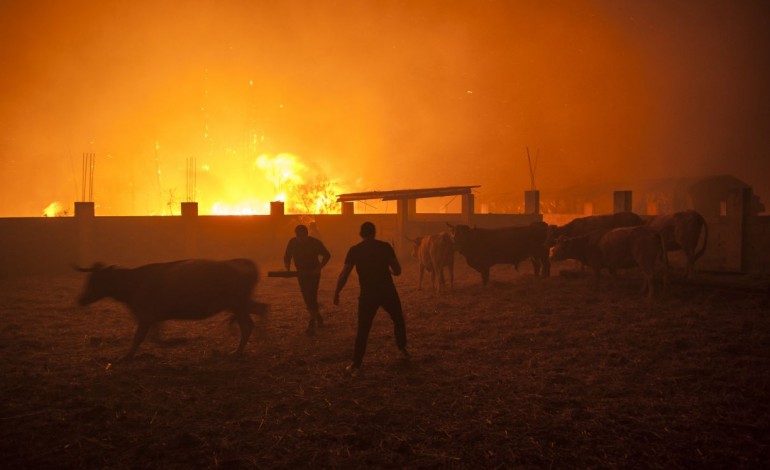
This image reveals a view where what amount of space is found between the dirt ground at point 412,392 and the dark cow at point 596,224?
5.56m

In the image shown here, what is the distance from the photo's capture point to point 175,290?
7859 millimetres

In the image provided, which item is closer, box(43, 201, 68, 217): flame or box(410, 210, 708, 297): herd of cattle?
box(410, 210, 708, 297): herd of cattle

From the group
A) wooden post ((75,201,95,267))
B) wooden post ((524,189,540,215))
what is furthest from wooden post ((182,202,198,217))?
wooden post ((524,189,540,215))

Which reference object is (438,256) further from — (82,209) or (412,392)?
(82,209)

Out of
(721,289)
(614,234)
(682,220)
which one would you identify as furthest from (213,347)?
(682,220)

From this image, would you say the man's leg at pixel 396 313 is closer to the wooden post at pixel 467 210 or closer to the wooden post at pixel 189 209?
the wooden post at pixel 189 209

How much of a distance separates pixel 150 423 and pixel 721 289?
1210 cm

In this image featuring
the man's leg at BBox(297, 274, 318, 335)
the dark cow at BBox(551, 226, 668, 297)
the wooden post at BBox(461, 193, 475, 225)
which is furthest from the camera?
the wooden post at BBox(461, 193, 475, 225)

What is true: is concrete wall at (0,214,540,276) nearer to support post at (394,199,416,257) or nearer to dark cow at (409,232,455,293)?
support post at (394,199,416,257)

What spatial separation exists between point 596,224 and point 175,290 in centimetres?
1389

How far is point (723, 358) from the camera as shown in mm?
7301

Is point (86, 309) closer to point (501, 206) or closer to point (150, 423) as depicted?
point (150, 423)

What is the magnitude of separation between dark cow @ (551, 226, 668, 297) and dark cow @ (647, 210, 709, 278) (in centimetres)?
237

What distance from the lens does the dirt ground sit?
Answer: 462cm
